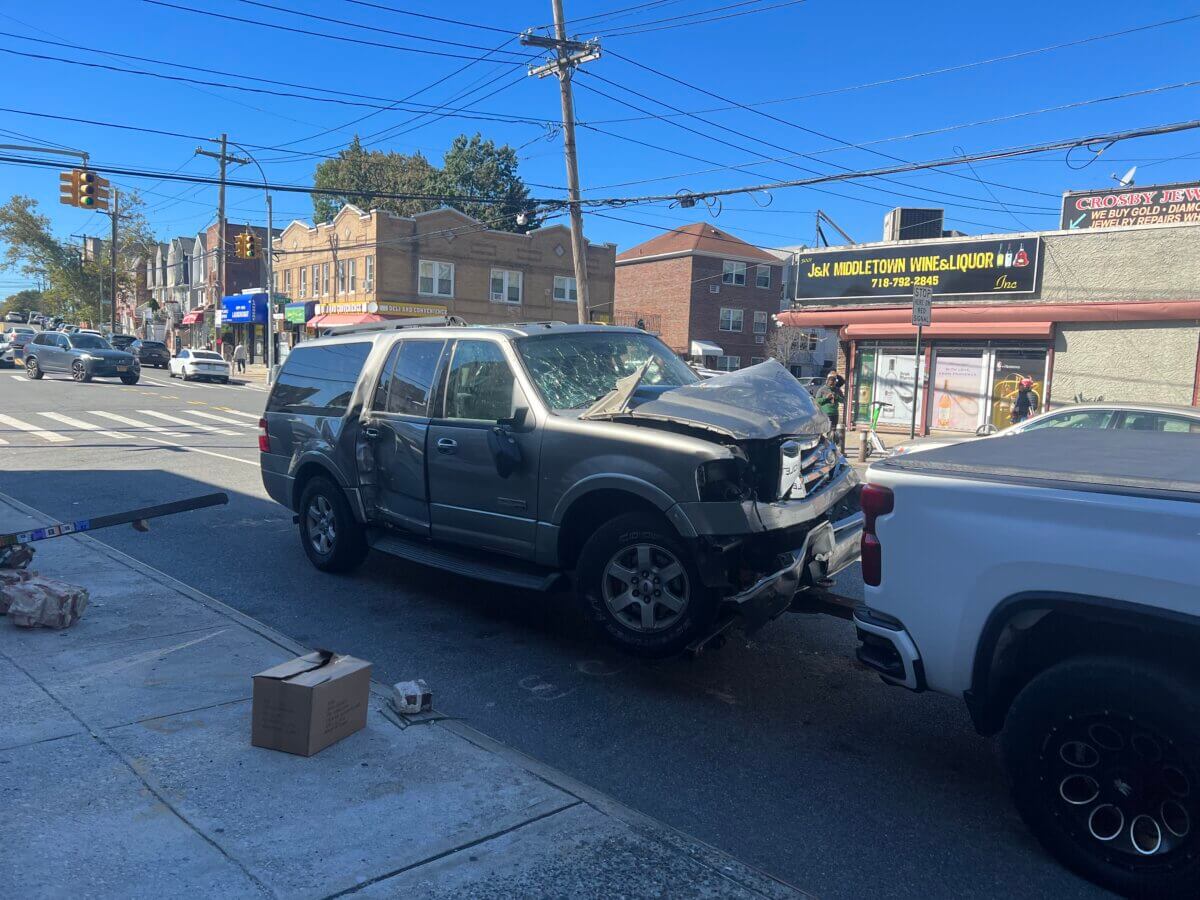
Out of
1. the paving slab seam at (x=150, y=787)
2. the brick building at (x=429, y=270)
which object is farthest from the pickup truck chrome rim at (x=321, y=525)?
the brick building at (x=429, y=270)

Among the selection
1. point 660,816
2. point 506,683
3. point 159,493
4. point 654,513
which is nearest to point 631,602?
point 654,513

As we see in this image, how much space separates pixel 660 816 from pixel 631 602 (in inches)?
53.8

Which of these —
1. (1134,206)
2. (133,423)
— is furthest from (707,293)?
(133,423)

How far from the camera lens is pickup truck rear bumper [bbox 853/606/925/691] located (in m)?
3.62

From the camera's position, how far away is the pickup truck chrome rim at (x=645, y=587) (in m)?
4.67

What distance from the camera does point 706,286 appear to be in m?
49.2

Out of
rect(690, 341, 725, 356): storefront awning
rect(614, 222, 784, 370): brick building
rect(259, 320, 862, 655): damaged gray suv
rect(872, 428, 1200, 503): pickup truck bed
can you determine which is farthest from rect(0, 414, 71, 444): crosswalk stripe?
rect(690, 341, 725, 356): storefront awning

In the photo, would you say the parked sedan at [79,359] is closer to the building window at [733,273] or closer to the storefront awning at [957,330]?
the storefront awning at [957,330]

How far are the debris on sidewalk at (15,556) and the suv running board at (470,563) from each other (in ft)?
7.48

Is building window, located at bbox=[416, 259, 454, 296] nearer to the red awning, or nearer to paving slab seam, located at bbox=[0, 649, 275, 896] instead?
the red awning

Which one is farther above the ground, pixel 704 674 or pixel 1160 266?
pixel 1160 266

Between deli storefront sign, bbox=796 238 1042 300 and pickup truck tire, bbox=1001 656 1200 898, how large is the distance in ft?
59.4

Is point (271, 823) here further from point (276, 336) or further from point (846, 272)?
point (276, 336)

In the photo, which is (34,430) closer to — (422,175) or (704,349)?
(704,349)
